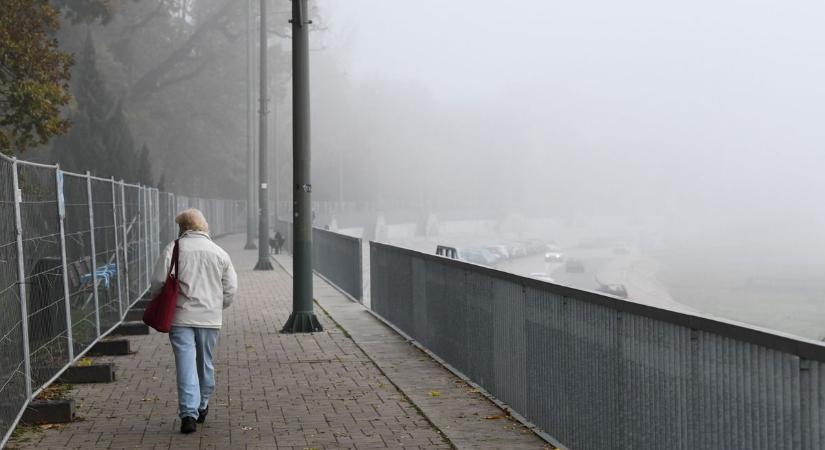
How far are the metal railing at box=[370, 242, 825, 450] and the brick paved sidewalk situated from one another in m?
0.82

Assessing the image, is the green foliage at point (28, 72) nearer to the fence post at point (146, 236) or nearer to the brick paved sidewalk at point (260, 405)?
the fence post at point (146, 236)

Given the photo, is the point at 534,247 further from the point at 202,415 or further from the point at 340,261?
the point at 202,415

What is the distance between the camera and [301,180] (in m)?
16.1

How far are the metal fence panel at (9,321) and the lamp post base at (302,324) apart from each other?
22.5 ft

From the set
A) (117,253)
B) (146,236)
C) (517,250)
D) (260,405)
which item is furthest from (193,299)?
(517,250)

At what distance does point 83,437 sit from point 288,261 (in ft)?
93.5

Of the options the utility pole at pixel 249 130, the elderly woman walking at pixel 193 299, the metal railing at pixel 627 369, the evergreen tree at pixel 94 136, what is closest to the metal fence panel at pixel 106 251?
the metal railing at pixel 627 369

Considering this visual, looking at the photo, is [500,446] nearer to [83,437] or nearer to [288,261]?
[83,437]

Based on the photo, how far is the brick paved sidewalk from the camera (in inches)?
333

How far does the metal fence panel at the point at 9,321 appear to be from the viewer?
26.1ft

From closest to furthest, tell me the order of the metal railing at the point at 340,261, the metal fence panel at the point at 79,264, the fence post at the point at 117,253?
the metal fence panel at the point at 79,264, the fence post at the point at 117,253, the metal railing at the point at 340,261

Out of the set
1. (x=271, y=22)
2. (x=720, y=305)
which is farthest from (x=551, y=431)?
(x=720, y=305)

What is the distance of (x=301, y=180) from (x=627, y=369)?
977 cm

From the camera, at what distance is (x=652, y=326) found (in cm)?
639
